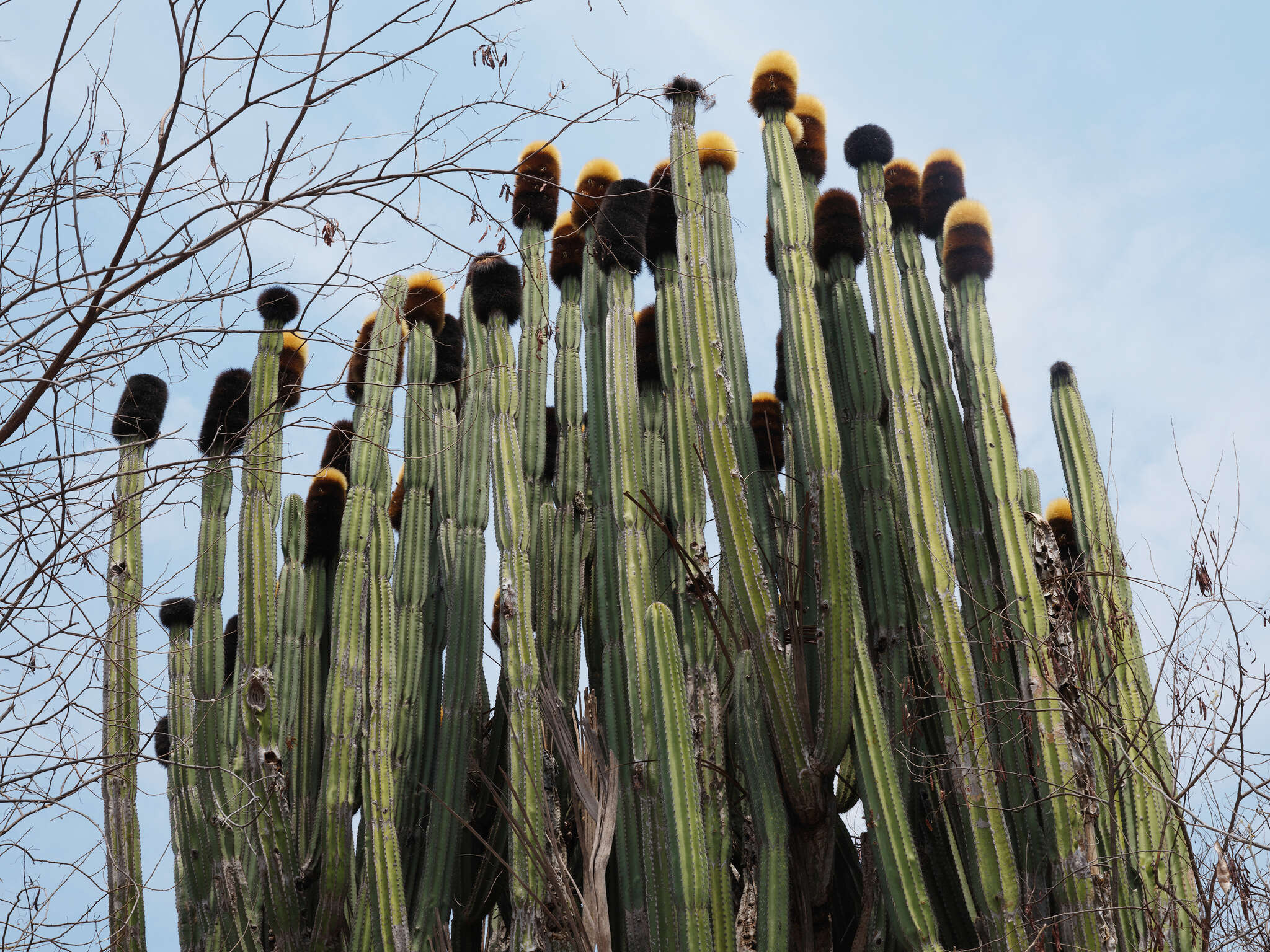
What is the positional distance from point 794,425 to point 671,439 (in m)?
0.57

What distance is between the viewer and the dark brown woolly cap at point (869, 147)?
229 inches

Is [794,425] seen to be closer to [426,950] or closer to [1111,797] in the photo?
[1111,797]

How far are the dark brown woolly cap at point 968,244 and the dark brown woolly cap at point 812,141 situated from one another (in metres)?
1.30

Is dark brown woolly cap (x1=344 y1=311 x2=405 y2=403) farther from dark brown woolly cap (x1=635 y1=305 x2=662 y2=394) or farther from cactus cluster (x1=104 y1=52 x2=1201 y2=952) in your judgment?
dark brown woolly cap (x1=635 y1=305 x2=662 y2=394)

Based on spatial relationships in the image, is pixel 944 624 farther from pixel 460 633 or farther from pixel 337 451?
pixel 337 451

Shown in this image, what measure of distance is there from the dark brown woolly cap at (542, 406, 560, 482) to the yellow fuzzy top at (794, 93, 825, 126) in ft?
7.33

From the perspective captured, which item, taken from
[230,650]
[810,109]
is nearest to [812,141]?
[810,109]

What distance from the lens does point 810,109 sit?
264 inches

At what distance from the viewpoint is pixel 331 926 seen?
529 centimetres

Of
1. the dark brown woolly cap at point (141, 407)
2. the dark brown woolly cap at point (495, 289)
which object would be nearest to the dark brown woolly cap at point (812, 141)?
the dark brown woolly cap at point (495, 289)

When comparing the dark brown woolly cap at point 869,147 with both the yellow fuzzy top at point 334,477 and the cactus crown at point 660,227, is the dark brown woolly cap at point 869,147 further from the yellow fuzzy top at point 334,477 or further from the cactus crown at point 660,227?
the yellow fuzzy top at point 334,477

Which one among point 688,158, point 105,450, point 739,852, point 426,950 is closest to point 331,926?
point 426,950

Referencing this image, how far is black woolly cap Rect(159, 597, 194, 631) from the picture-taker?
6660mm

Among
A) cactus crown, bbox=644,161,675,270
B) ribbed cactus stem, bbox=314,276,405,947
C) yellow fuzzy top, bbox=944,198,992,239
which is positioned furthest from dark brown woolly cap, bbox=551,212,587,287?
yellow fuzzy top, bbox=944,198,992,239
